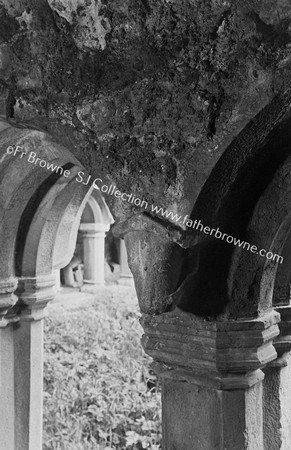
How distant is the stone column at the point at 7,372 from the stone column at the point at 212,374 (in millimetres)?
1424

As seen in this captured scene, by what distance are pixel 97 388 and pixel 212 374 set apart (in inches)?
189

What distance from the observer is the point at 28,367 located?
3729mm

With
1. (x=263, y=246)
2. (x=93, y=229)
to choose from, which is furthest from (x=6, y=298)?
(x=93, y=229)

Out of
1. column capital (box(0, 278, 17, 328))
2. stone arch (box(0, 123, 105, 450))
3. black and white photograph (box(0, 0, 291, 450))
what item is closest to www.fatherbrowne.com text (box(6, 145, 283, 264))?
black and white photograph (box(0, 0, 291, 450))

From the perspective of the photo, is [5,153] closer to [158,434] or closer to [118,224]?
[118,224]

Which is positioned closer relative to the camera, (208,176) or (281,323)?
(208,176)

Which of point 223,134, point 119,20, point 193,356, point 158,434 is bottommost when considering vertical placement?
point 158,434

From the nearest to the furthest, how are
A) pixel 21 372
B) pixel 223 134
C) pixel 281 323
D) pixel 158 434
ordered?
1. pixel 223 134
2. pixel 281 323
3. pixel 21 372
4. pixel 158 434

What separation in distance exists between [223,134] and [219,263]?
1.84ft

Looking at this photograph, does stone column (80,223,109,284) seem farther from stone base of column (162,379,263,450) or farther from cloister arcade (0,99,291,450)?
stone base of column (162,379,263,450)

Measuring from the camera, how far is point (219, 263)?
7.64 ft

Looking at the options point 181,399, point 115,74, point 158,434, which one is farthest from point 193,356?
point 158,434

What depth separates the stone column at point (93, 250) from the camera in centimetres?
1243

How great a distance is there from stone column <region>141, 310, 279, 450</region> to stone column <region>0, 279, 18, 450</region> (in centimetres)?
142
